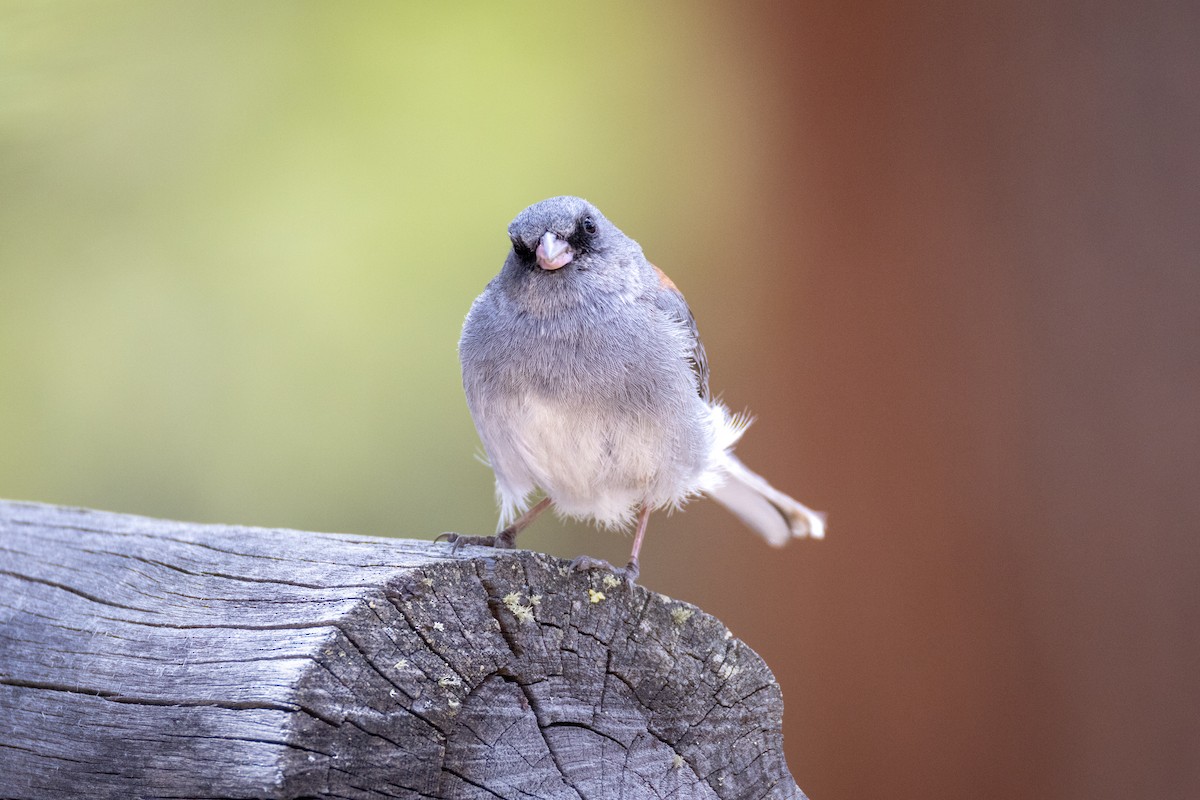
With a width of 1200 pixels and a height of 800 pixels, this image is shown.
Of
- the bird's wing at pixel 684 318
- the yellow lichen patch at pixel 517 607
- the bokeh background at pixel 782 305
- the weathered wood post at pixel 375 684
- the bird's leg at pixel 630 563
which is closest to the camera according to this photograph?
the weathered wood post at pixel 375 684

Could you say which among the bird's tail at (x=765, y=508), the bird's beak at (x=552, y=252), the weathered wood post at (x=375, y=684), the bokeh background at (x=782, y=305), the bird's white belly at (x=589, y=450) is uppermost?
the bokeh background at (x=782, y=305)

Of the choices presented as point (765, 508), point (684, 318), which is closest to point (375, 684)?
point (684, 318)

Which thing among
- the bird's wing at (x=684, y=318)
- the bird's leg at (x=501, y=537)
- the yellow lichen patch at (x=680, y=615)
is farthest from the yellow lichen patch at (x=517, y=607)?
the bird's wing at (x=684, y=318)

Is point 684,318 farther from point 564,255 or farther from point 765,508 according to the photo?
point 765,508

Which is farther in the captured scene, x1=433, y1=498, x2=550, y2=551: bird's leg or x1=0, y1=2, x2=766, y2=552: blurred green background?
x1=0, y1=2, x2=766, y2=552: blurred green background

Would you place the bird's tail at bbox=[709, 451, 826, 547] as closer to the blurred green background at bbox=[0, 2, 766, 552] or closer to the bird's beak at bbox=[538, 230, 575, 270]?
the bird's beak at bbox=[538, 230, 575, 270]

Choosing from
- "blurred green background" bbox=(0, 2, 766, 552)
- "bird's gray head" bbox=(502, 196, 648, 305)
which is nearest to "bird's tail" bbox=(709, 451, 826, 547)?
"bird's gray head" bbox=(502, 196, 648, 305)

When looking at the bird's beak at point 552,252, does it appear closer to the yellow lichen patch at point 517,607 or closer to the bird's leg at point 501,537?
the bird's leg at point 501,537

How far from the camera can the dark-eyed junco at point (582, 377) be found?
2027 mm

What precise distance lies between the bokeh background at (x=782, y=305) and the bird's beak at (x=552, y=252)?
4.61 feet

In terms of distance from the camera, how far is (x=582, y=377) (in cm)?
202

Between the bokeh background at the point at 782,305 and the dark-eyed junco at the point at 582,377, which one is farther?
the bokeh background at the point at 782,305

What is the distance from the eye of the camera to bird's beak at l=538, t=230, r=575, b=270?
2041 mm

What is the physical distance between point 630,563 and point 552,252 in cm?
56
